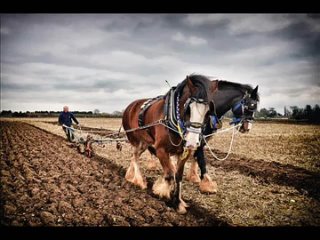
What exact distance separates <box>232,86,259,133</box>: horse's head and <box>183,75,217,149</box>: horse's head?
4.41 feet

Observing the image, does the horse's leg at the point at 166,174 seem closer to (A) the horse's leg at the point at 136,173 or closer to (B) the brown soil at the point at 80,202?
(B) the brown soil at the point at 80,202

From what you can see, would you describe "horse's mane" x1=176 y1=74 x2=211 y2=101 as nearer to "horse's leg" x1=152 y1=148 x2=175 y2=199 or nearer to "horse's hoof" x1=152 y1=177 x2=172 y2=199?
"horse's leg" x1=152 y1=148 x2=175 y2=199

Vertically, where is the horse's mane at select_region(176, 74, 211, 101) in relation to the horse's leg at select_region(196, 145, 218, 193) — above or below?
above

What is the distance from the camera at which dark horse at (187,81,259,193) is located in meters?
5.02

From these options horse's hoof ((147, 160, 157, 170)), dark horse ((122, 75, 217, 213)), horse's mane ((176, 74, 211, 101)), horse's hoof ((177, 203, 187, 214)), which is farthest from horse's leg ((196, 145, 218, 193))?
horse's hoof ((147, 160, 157, 170))

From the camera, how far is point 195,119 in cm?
380

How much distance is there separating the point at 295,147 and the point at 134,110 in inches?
292

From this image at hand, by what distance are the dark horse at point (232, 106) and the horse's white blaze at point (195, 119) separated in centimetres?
127

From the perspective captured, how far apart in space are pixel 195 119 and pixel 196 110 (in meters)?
0.13

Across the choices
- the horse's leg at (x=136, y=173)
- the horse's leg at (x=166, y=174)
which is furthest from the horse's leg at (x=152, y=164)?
the horse's leg at (x=166, y=174)

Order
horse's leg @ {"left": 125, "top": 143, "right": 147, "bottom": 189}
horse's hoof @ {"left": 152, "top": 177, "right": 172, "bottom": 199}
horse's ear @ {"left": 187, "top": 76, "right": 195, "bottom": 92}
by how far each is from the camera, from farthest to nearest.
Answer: horse's leg @ {"left": 125, "top": 143, "right": 147, "bottom": 189} → horse's hoof @ {"left": 152, "top": 177, "right": 172, "bottom": 199} → horse's ear @ {"left": 187, "top": 76, "right": 195, "bottom": 92}

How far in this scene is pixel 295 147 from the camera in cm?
1061
